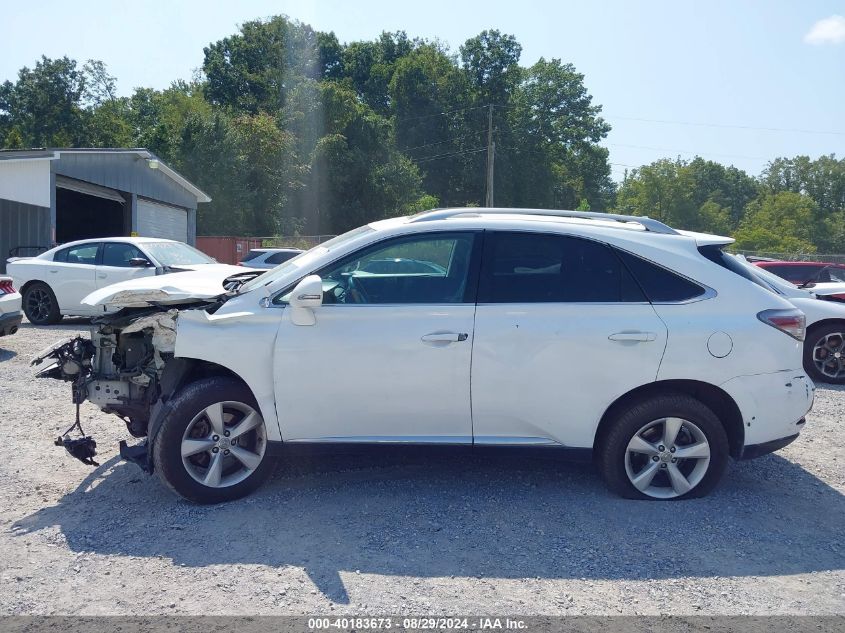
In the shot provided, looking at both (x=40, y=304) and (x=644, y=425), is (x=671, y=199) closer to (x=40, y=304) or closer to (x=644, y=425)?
(x=40, y=304)

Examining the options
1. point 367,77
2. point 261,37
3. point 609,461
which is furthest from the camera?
point 367,77

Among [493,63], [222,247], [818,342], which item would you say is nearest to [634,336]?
[818,342]

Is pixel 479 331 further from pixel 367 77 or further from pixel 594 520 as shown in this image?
pixel 367 77

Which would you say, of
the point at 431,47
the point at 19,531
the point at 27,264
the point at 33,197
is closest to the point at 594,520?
the point at 19,531

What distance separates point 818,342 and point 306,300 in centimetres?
714

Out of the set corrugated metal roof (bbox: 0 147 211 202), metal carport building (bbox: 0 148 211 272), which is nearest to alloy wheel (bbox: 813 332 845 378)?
metal carport building (bbox: 0 148 211 272)

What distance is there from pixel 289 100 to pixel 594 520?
51906 mm

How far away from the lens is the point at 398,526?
4.45m

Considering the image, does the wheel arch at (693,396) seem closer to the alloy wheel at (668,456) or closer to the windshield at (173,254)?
the alloy wheel at (668,456)

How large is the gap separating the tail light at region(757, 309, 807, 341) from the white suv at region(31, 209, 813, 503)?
0.04 feet

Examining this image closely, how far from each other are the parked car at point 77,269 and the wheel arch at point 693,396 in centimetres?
995

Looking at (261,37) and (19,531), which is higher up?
(261,37)

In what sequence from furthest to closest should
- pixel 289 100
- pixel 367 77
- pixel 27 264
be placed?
pixel 367 77
pixel 289 100
pixel 27 264

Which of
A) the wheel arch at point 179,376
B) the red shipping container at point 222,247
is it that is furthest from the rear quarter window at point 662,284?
the red shipping container at point 222,247
